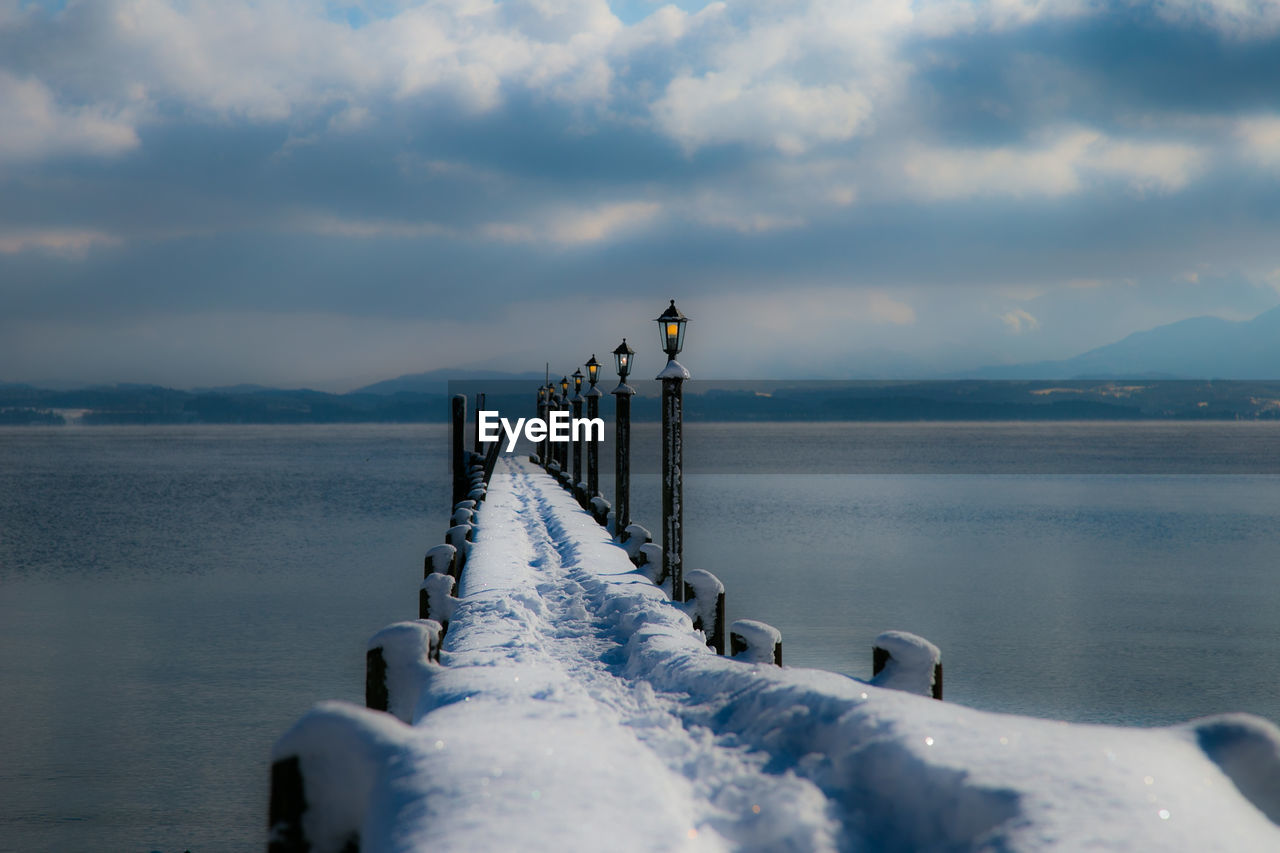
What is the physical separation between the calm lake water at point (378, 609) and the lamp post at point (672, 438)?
661cm

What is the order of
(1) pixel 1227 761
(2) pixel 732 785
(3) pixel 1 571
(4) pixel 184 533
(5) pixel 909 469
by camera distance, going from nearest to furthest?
(1) pixel 1227 761
(2) pixel 732 785
(3) pixel 1 571
(4) pixel 184 533
(5) pixel 909 469

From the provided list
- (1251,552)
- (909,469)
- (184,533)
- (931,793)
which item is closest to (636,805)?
(931,793)

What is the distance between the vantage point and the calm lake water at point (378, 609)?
45.2 feet

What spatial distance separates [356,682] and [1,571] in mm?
21965

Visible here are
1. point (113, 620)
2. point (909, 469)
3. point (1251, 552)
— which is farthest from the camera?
point (909, 469)

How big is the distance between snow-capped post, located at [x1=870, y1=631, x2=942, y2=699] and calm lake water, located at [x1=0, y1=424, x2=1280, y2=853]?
32.4 feet

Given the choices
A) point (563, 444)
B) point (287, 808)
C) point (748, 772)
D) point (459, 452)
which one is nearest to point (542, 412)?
point (563, 444)

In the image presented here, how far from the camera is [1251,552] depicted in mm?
34406

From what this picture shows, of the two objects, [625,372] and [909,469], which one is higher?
[625,372]

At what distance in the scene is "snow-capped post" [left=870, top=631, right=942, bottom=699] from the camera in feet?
16.4

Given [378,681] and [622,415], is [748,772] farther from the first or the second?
[622,415]

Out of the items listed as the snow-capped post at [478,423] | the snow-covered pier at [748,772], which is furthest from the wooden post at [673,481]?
the snow-capped post at [478,423]

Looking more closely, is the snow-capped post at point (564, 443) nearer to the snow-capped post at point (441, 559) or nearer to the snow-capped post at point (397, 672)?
the snow-capped post at point (441, 559)

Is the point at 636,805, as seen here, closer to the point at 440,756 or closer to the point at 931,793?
the point at 440,756
